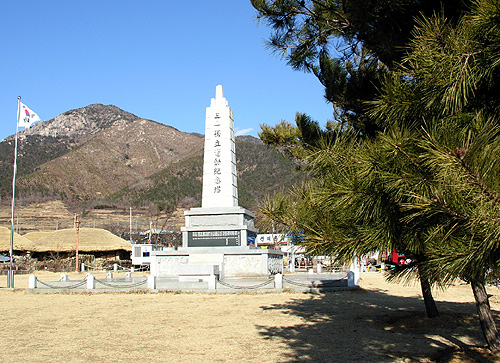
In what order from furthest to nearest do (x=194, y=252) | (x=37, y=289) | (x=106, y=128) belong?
(x=106, y=128)
(x=194, y=252)
(x=37, y=289)

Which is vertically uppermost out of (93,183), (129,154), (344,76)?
(129,154)

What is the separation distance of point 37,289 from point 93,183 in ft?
321

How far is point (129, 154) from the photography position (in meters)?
140

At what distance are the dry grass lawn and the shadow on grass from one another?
0.6 inches

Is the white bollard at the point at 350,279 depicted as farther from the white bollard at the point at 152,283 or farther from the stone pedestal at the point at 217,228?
the white bollard at the point at 152,283

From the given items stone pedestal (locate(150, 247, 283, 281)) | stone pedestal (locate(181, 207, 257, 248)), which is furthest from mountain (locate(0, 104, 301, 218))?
stone pedestal (locate(150, 247, 283, 281))

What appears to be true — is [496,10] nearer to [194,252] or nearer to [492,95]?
[492,95]

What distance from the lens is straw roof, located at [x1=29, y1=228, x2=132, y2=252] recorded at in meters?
36.3

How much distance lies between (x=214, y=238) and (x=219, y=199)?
5.43 feet

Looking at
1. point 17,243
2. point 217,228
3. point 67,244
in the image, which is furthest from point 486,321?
point 17,243

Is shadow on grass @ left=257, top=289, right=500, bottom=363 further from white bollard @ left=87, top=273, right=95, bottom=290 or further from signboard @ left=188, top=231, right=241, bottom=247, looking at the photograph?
white bollard @ left=87, top=273, right=95, bottom=290

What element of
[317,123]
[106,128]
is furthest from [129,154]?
[317,123]

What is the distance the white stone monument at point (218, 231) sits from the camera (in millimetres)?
17203

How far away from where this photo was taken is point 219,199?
1869 centimetres
